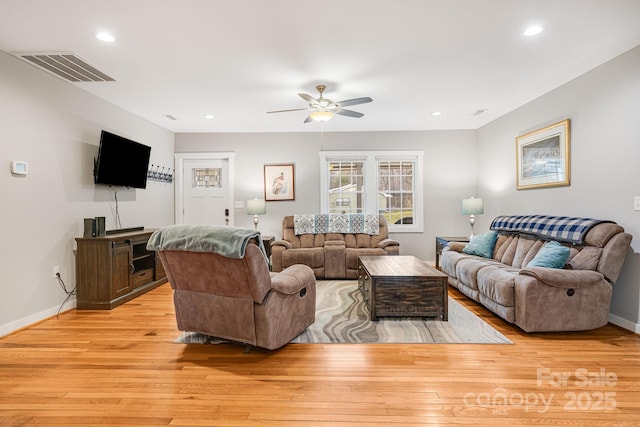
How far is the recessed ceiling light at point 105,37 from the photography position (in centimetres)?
252

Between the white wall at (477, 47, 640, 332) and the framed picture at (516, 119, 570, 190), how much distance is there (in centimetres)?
8

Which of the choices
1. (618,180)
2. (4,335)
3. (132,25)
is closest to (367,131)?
(618,180)

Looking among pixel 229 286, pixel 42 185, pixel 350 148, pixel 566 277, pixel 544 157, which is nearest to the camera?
pixel 229 286

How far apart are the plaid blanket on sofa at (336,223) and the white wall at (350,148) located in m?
0.52

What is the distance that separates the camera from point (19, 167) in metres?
2.92

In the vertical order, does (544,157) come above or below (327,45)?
below

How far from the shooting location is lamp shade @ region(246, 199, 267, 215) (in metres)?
5.29

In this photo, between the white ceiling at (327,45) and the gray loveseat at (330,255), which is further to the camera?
the gray loveseat at (330,255)

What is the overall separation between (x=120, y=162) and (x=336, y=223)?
10.8ft

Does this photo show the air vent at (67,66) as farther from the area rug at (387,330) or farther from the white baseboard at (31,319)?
the area rug at (387,330)

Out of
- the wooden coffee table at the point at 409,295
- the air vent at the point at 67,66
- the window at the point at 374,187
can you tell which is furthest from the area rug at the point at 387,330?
the air vent at the point at 67,66

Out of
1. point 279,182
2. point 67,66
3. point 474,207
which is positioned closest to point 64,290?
point 67,66

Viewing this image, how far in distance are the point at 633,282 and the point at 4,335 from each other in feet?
18.5

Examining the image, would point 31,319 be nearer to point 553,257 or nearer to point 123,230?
point 123,230
